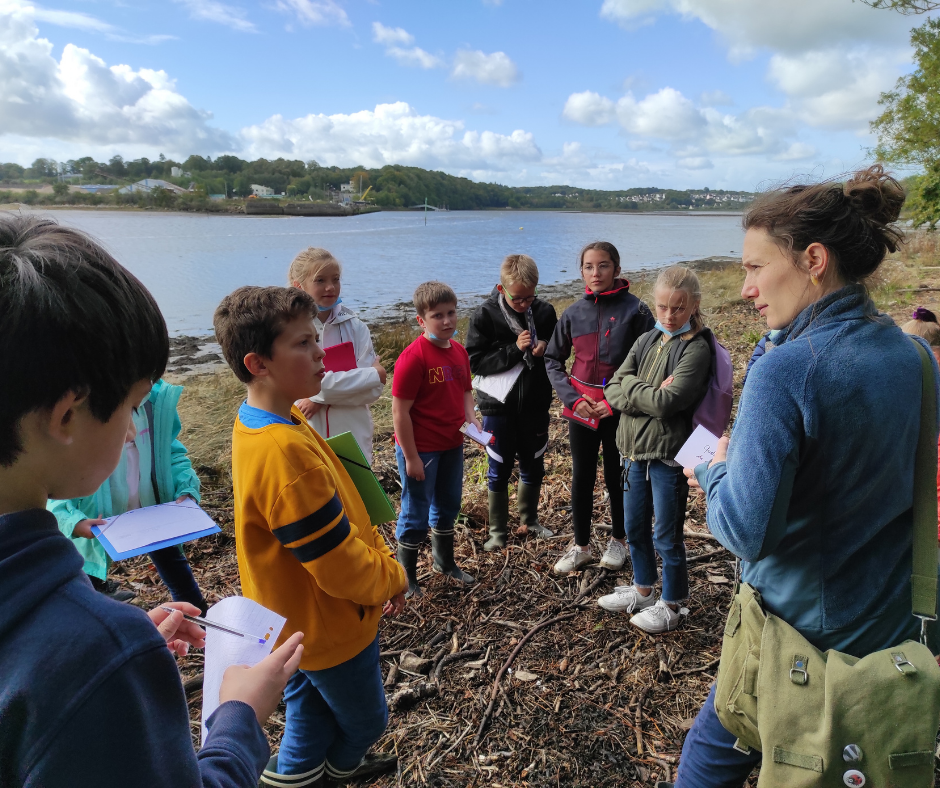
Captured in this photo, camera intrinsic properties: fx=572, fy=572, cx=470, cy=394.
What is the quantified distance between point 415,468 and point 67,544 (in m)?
2.76

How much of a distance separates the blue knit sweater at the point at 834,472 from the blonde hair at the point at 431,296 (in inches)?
94.7

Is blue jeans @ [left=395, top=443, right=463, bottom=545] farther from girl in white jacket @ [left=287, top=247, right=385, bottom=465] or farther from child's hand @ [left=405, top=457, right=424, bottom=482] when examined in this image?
girl in white jacket @ [left=287, top=247, right=385, bottom=465]

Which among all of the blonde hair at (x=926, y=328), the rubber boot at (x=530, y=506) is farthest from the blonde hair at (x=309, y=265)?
the blonde hair at (x=926, y=328)

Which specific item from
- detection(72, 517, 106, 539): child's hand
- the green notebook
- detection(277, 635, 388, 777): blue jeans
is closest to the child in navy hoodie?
detection(277, 635, 388, 777): blue jeans

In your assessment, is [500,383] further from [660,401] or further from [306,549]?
[306,549]

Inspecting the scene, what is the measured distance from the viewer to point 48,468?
85cm

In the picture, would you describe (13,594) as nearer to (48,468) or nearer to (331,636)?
(48,468)

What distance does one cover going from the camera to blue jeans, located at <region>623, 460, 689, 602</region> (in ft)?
10.0

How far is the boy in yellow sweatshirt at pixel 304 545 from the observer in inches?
68.4

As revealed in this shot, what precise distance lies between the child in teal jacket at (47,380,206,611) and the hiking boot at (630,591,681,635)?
2532 millimetres

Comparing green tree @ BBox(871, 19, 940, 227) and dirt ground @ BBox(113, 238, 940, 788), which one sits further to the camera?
green tree @ BBox(871, 19, 940, 227)

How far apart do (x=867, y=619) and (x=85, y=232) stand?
197cm

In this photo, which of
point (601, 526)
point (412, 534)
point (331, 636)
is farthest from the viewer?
point (601, 526)

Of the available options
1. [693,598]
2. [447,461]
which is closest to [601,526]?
[693,598]
